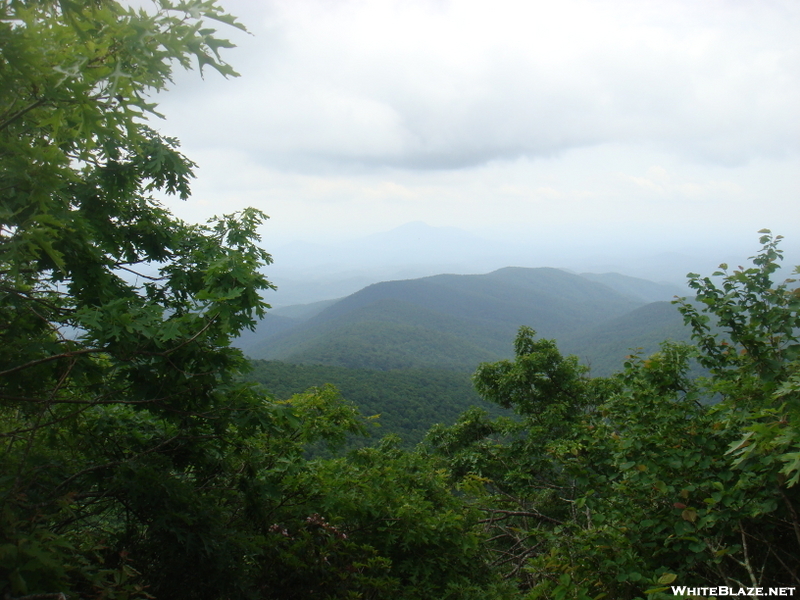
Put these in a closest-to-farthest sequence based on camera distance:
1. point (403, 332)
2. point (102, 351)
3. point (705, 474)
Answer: point (102, 351) → point (705, 474) → point (403, 332)

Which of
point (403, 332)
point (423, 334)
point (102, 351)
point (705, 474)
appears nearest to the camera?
point (102, 351)

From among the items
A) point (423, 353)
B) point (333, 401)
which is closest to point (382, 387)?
point (333, 401)

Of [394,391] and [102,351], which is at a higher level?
[102,351]

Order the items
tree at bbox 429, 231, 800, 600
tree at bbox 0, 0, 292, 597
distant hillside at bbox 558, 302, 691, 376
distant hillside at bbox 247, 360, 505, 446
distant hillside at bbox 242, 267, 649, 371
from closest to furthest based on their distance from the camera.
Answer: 1. tree at bbox 0, 0, 292, 597
2. tree at bbox 429, 231, 800, 600
3. distant hillside at bbox 247, 360, 505, 446
4. distant hillside at bbox 242, 267, 649, 371
5. distant hillside at bbox 558, 302, 691, 376

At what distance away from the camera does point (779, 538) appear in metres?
3.38

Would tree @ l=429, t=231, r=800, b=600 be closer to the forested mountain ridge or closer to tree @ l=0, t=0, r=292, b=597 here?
tree @ l=0, t=0, r=292, b=597

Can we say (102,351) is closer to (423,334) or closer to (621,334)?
(423,334)

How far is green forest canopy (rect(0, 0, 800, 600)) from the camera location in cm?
232

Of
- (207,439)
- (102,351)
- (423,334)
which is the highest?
(102,351)

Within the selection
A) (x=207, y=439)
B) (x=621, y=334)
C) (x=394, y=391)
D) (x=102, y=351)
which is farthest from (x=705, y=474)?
(x=621, y=334)

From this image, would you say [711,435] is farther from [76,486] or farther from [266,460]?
[76,486]

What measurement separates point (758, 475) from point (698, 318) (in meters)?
1.83

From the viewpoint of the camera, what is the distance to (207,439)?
12.6ft

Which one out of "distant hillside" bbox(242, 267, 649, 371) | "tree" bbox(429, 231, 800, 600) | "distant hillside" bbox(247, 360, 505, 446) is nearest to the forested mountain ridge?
"distant hillside" bbox(242, 267, 649, 371)
